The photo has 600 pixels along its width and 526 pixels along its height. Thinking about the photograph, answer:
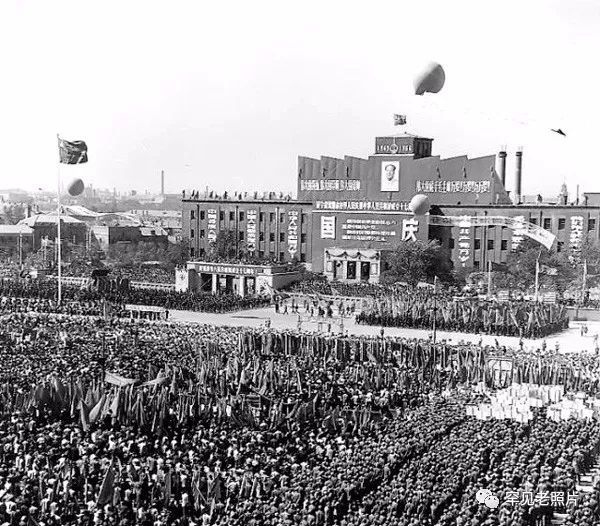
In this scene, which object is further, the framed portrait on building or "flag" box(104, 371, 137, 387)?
the framed portrait on building

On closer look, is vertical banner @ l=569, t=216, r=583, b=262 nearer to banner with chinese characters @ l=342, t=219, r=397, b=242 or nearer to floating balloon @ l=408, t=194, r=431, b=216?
floating balloon @ l=408, t=194, r=431, b=216

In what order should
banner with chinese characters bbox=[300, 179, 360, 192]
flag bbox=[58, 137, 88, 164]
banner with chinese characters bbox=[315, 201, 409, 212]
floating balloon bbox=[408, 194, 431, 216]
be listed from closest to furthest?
flag bbox=[58, 137, 88, 164] < floating balloon bbox=[408, 194, 431, 216] < banner with chinese characters bbox=[315, 201, 409, 212] < banner with chinese characters bbox=[300, 179, 360, 192]

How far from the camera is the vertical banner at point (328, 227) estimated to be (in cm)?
7550

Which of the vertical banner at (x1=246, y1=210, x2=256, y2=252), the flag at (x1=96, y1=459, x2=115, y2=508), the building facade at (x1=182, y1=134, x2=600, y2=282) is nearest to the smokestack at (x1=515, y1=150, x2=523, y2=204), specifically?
the building facade at (x1=182, y1=134, x2=600, y2=282)

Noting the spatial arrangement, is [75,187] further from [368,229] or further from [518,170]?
[518,170]

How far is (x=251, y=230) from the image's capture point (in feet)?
273

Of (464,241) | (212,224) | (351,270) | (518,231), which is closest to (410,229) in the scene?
(464,241)

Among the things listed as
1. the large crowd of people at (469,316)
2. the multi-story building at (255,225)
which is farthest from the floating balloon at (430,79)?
the multi-story building at (255,225)

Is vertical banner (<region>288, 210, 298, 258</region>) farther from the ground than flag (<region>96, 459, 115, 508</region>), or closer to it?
farther from the ground

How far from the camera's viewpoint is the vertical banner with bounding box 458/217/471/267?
7044 cm

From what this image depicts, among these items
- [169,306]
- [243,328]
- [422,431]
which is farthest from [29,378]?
[169,306]

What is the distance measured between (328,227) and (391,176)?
714cm

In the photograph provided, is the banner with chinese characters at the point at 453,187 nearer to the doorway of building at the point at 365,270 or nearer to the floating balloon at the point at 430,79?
the doorway of building at the point at 365,270

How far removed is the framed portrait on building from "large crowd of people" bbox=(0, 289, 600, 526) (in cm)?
3701
